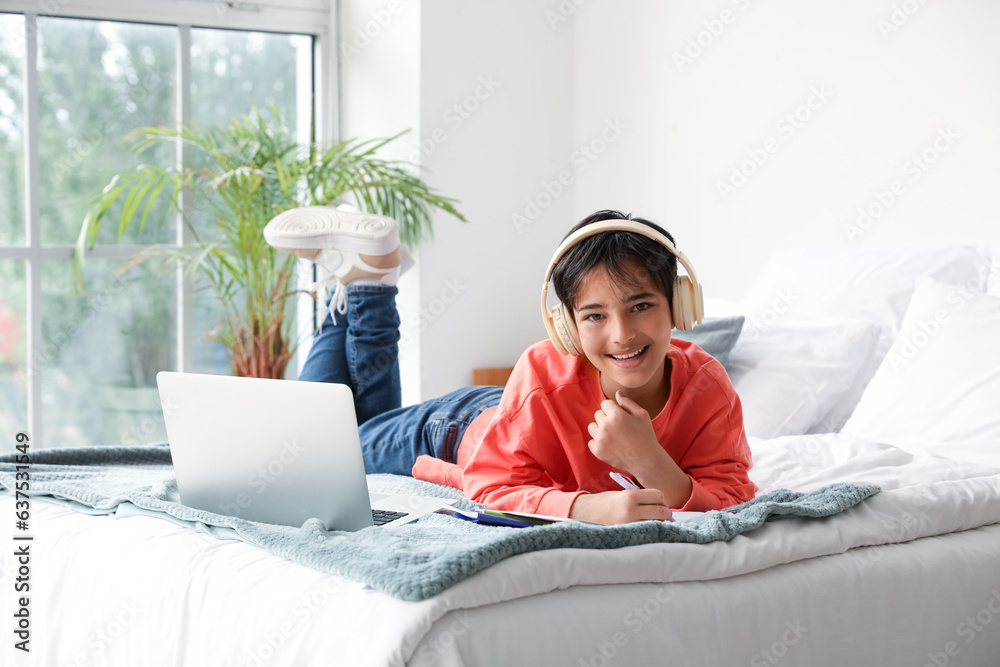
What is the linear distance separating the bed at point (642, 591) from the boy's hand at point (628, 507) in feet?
0.37

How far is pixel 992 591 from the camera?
121 centimetres

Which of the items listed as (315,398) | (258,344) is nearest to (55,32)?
(258,344)

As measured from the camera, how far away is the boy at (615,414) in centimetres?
125

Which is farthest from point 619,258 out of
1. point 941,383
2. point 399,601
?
point 941,383

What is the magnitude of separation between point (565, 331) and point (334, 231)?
0.85 m

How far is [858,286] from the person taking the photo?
7.17 ft

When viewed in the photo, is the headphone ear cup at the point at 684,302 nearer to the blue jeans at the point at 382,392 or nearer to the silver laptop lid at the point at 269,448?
the silver laptop lid at the point at 269,448

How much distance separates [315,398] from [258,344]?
7.49 ft

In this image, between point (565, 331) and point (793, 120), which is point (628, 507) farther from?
point (793, 120)

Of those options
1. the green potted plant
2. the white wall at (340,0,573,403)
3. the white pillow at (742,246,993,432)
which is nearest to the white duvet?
the white pillow at (742,246,993,432)

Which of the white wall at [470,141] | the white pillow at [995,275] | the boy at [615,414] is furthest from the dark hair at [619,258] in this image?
the white wall at [470,141]

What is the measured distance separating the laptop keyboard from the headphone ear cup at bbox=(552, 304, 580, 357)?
34 centimetres

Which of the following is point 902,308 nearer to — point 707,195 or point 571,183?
point 707,195

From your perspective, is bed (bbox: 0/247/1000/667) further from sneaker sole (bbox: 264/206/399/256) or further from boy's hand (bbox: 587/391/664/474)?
sneaker sole (bbox: 264/206/399/256)
